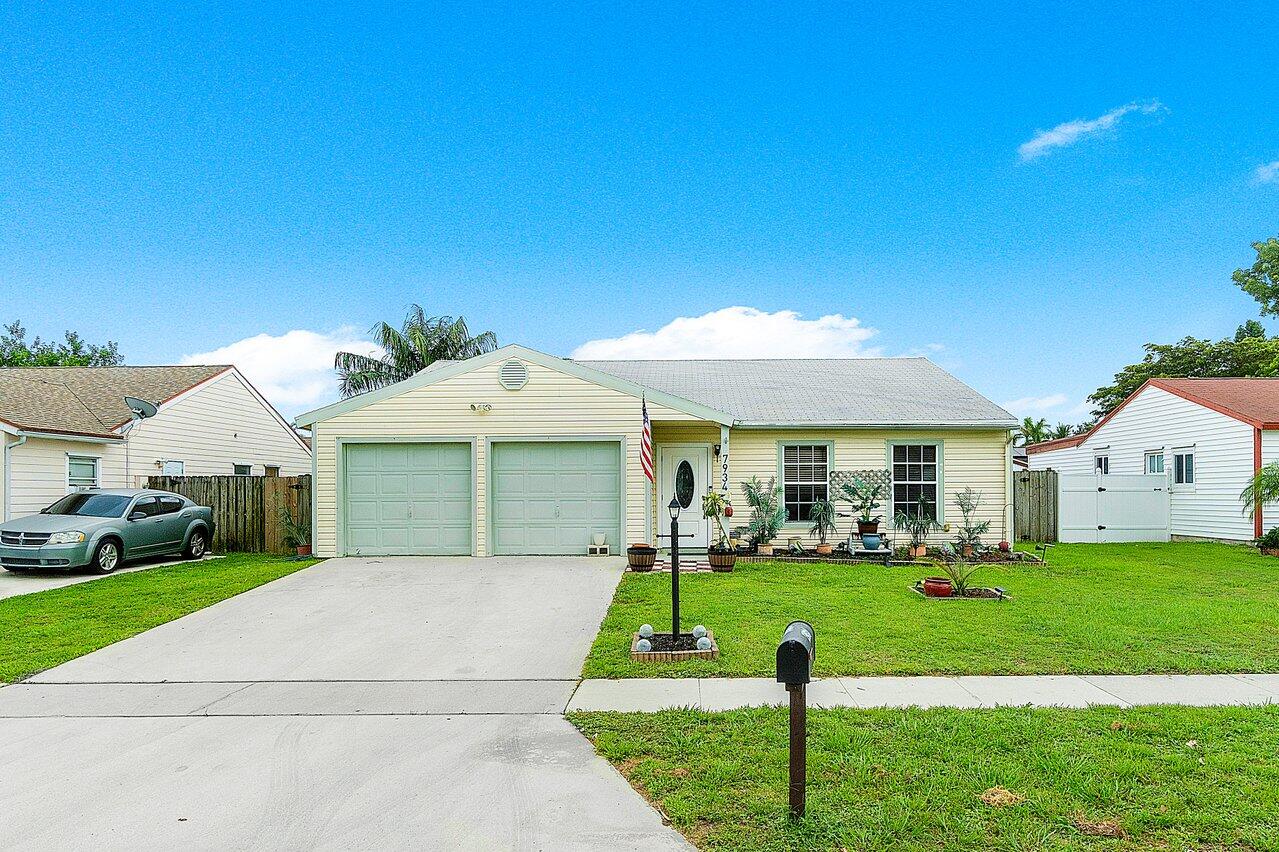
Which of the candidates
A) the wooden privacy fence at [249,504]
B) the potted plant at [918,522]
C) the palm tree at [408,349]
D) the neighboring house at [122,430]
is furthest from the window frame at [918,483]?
the palm tree at [408,349]

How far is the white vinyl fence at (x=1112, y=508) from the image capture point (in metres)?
18.2

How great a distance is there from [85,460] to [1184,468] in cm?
2678

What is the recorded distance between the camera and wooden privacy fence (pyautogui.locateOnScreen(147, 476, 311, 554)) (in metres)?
15.8

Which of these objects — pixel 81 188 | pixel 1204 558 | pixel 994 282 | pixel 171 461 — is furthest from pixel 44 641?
pixel 994 282

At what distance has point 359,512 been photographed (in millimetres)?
14094

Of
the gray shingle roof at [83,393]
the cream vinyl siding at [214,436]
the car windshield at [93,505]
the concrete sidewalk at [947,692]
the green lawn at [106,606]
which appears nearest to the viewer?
the concrete sidewalk at [947,692]

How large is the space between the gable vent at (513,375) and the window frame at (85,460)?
9.45 meters

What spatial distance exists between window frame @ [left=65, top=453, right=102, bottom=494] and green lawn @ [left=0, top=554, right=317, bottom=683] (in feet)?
14.7

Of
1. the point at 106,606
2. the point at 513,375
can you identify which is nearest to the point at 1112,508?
the point at 513,375

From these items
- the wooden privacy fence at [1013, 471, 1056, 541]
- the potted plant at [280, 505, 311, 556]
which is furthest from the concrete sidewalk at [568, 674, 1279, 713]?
the wooden privacy fence at [1013, 471, 1056, 541]

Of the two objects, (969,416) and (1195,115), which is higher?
(1195,115)

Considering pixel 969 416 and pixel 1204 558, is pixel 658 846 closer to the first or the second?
pixel 969 416

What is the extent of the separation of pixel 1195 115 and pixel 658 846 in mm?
18383

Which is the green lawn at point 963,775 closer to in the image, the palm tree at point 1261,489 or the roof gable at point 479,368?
the roof gable at point 479,368
